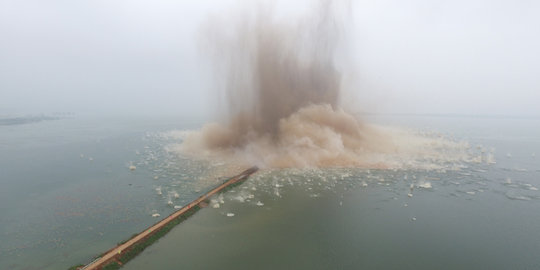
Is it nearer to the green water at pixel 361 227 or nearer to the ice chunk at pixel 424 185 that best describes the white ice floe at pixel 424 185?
the ice chunk at pixel 424 185

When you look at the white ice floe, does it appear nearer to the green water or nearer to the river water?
the river water

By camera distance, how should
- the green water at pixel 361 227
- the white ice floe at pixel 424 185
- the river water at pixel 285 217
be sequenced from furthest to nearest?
the white ice floe at pixel 424 185 → the river water at pixel 285 217 → the green water at pixel 361 227

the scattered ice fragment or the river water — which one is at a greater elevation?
the scattered ice fragment

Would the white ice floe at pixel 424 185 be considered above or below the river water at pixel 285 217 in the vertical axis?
above

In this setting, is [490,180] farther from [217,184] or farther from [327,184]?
[217,184]

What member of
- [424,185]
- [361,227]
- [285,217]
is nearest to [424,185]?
[424,185]

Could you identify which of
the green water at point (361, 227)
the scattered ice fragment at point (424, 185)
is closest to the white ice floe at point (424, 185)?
the scattered ice fragment at point (424, 185)

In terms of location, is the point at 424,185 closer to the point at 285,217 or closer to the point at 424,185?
the point at 424,185

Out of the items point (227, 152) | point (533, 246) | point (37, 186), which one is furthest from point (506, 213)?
point (37, 186)

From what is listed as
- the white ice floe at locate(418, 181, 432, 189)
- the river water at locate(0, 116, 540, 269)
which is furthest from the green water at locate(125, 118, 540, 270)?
the white ice floe at locate(418, 181, 432, 189)
